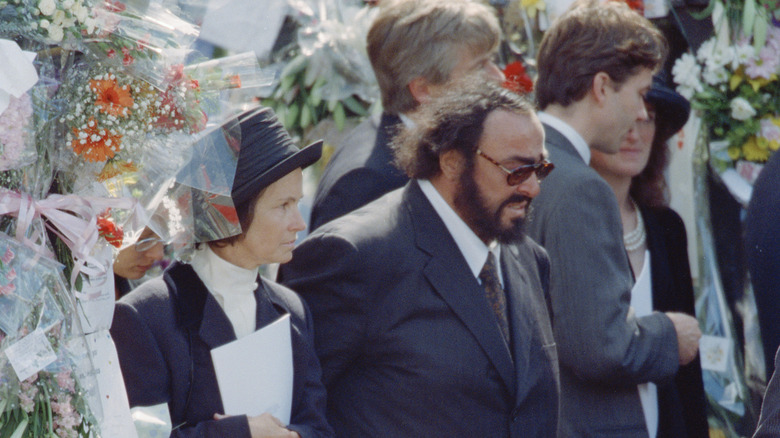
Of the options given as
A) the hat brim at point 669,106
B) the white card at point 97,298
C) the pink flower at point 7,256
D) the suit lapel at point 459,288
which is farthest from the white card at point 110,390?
the hat brim at point 669,106

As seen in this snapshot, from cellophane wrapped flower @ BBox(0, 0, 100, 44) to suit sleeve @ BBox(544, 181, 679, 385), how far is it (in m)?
1.60

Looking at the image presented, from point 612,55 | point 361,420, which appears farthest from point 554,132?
point 361,420

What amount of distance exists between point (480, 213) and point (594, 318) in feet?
1.69

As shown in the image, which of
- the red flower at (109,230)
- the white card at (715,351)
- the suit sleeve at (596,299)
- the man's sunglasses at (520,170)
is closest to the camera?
the red flower at (109,230)

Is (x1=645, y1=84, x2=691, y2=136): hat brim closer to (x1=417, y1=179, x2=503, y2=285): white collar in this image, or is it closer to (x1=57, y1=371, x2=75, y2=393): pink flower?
(x1=417, y1=179, x2=503, y2=285): white collar

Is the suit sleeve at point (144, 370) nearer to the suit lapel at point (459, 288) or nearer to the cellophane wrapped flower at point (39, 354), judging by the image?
the cellophane wrapped flower at point (39, 354)

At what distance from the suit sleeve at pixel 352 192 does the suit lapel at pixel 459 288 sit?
56cm

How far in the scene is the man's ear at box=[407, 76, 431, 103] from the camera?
11.6ft

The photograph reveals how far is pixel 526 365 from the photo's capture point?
264cm

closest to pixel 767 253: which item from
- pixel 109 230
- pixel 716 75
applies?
pixel 716 75

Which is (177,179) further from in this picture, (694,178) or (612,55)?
(694,178)

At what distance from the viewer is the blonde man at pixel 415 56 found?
346 centimetres

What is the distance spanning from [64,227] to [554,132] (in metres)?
1.79

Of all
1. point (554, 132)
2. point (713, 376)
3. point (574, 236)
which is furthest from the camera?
point (713, 376)
